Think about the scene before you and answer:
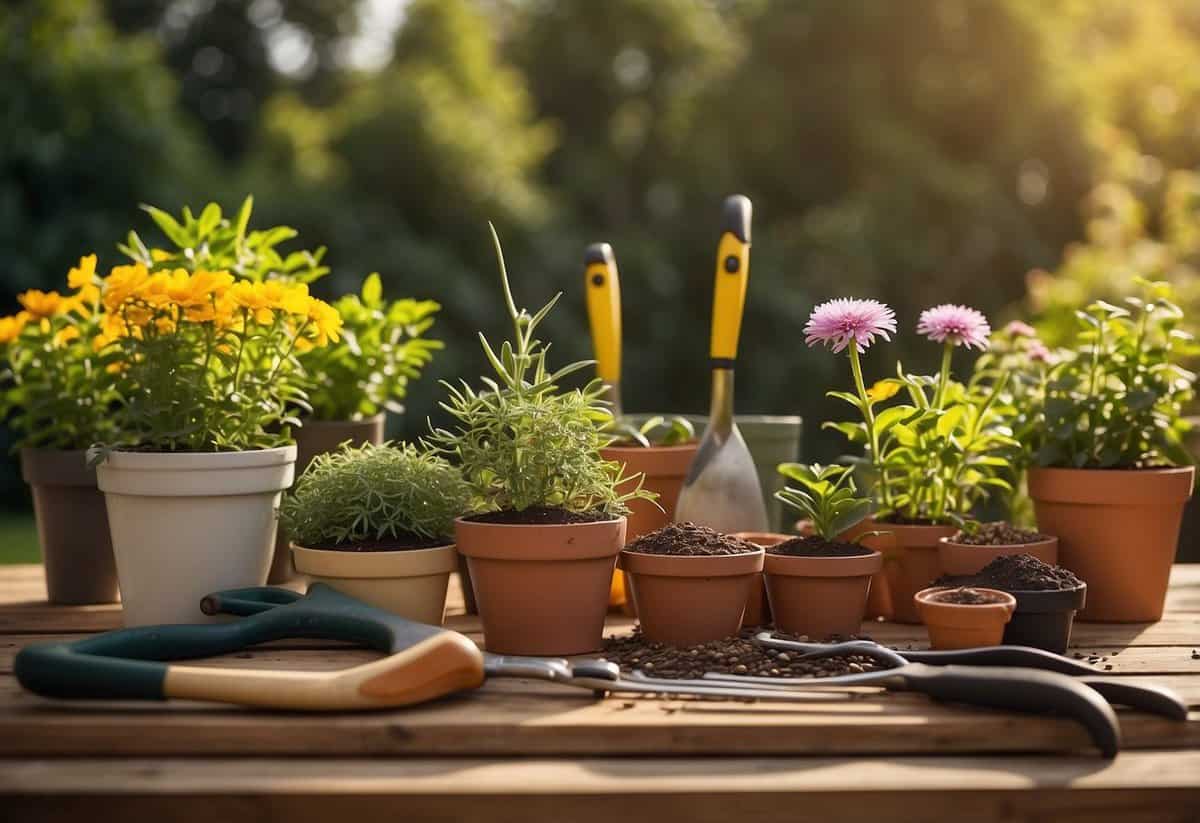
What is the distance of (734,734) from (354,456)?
862 millimetres

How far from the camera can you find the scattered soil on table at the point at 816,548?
6.16 feet

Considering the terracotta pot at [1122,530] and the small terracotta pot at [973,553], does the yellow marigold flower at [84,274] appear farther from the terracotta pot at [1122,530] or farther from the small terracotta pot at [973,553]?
the terracotta pot at [1122,530]

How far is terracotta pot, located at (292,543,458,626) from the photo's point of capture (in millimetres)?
1833

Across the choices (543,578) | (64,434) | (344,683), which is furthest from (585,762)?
(64,434)

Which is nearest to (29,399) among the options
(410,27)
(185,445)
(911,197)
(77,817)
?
(185,445)

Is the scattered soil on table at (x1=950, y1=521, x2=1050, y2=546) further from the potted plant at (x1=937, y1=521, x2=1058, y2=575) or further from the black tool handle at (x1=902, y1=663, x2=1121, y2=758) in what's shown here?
the black tool handle at (x1=902, y1=663, x2=1121, y2=758)

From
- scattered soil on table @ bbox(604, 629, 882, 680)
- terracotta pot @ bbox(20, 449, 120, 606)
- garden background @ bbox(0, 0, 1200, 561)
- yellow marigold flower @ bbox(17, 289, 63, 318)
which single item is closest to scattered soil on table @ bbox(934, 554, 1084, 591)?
scattered soil on table @ bbox(604, 629, 882, 680)

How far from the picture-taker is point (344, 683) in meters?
1.45

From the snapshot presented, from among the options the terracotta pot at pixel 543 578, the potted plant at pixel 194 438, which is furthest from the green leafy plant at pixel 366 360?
the terracotta pot at pixel 543 578

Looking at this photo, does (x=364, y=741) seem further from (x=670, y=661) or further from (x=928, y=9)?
(x=928, y=9)

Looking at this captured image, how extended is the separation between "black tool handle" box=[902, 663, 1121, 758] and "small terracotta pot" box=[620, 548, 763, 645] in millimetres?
316

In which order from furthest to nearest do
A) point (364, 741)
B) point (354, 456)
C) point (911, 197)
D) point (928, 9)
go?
1. point (928, 9)
2. point (911, 197)
3. point (354, 456)
4. point (364, 741)

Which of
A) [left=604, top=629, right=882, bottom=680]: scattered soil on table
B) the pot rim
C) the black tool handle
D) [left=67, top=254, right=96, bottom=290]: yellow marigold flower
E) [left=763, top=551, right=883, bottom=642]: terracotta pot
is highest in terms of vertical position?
[left=67, top=254, right=96, bottom=290]: yellow marigold flower

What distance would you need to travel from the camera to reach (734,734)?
1409 mm
